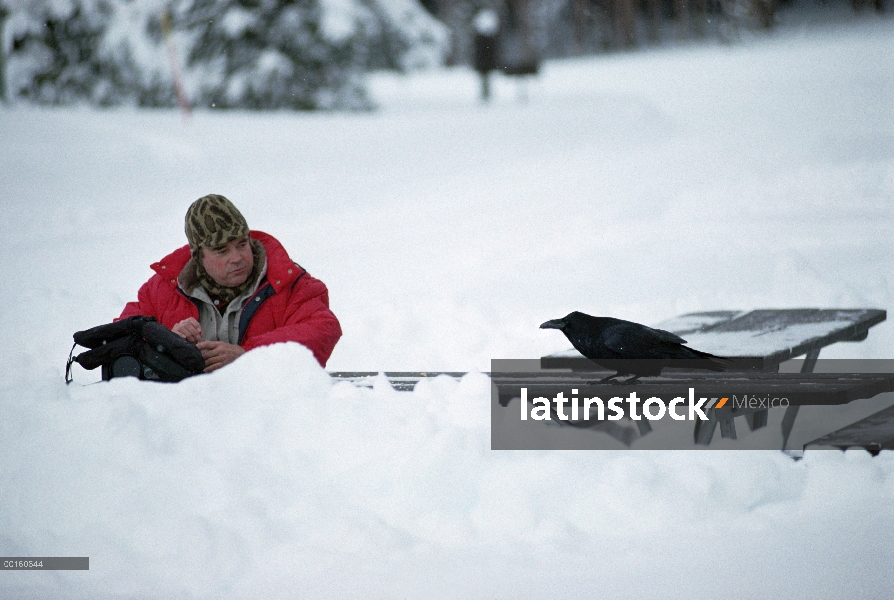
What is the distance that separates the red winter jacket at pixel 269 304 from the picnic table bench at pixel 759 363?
0.23m

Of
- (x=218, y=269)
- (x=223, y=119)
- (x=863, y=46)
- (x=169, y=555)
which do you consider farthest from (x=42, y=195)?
(x=863, y=46)

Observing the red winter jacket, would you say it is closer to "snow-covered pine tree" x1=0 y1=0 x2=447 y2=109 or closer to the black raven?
the black raven

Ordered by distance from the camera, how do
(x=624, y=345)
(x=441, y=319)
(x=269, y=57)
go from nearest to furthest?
1. (x=624, y=345)
2. (x=441, y=319)
3. (x=269, y=57)

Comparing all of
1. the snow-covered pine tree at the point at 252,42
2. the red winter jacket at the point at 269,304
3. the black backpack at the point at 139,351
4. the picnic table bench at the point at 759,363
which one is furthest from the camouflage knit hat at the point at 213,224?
the snow-covered pine tree at the point at 252,42

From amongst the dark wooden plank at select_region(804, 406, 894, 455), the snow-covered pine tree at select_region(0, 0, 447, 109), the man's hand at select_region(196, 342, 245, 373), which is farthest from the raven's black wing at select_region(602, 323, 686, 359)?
the snow-covered pine tree at select_region(0, 0, 447, 109)

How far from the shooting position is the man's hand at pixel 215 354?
3434 millimetres

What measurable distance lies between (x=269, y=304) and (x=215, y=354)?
0.30 metres

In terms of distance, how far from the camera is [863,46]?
1605 cm

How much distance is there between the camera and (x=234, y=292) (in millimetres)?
3658

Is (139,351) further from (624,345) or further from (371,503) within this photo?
(624,345)

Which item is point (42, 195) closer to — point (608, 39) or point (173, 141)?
point (173, 141)

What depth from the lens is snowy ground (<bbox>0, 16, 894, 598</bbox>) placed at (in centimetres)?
284

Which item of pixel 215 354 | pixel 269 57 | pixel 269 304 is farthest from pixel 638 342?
pixel 269 57

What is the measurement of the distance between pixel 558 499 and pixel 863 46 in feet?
50.3
